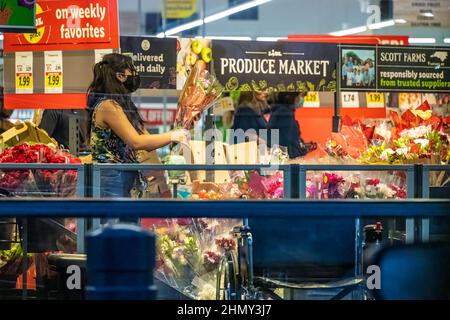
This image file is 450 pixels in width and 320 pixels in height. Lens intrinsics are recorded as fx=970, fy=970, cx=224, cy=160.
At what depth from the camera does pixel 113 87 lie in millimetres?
5094

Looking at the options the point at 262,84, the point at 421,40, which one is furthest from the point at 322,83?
the point at 421,40

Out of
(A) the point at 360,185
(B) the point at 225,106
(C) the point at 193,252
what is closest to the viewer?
(C) the point at 193,252

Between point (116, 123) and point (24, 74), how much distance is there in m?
1.10

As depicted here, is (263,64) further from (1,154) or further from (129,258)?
(129,258)

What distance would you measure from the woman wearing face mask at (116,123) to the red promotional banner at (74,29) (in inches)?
15.9

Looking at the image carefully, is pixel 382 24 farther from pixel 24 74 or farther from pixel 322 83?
pixel 24 74

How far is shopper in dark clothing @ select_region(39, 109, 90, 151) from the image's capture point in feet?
18.4

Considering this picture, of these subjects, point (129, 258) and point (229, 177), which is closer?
point (129, 258)

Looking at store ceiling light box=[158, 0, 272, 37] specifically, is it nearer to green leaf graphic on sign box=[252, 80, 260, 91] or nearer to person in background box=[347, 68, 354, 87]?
green leaf graphic on sign box=[252, 80, 260, 91]

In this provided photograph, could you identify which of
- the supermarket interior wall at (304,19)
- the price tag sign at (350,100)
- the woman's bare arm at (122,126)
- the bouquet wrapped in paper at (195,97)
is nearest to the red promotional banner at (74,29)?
the bouquet wrapped in paper at (195,97)
